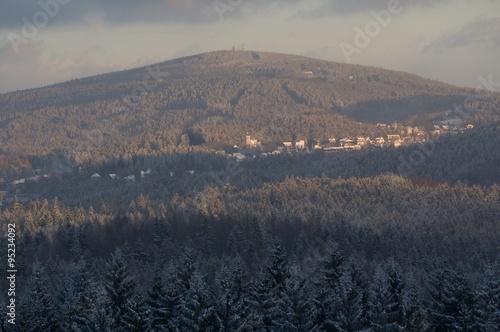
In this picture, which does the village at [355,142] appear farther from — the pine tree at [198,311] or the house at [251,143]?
the pine tree at [198,311]

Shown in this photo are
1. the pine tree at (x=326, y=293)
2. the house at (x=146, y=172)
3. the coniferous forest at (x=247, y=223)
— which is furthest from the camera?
the house at (x=146, y=172)

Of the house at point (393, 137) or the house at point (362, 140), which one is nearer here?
the house at point (362, 140)

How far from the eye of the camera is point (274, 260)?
84.1 feet

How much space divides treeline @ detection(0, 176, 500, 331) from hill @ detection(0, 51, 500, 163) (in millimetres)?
41607

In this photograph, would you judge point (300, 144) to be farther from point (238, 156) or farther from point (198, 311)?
point (198, 311)

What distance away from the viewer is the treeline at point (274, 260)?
23.3m

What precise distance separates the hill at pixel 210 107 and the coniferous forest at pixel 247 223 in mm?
754

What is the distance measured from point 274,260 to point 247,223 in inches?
816

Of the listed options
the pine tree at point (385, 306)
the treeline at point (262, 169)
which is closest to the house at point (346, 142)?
the treeline at point (262, 169)

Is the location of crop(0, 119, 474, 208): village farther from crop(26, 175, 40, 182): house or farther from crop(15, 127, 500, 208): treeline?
crop(15, 127, 500, 208): treeline

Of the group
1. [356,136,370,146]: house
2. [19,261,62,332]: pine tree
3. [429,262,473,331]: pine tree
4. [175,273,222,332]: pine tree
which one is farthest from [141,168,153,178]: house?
[429,262,473,331]: pine tree

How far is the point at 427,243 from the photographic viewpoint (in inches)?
1634

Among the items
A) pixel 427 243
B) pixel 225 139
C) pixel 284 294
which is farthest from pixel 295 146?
pixel 284 294

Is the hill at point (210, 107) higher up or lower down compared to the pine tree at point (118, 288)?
higher up
